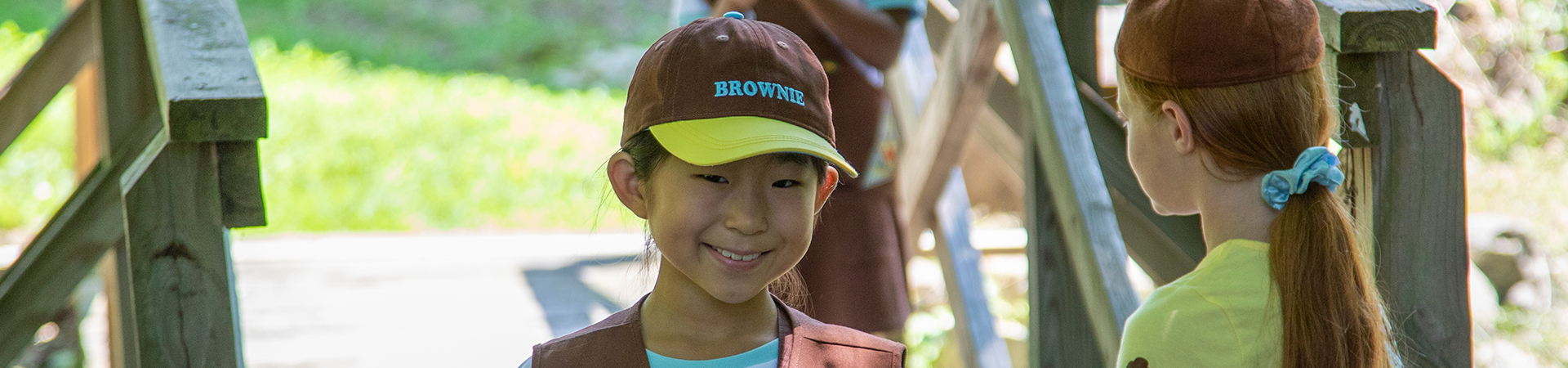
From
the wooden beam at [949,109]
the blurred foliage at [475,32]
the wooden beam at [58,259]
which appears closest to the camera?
the wooden beam at [58,259]

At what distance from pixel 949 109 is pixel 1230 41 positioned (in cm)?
155

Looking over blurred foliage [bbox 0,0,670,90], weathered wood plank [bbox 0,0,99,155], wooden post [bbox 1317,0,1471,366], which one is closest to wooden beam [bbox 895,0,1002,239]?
wooden post [bbox 1317,0,1471,366]

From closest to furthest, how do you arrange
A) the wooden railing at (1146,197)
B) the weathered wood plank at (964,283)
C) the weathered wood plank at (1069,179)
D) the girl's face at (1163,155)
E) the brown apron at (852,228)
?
the girl's face at (1163,155) < the wooden railing at (1146,197) < the weathered wood plank at (1069,179) < the brown apron at (852,228) < the weathered wood plank at (964,283)

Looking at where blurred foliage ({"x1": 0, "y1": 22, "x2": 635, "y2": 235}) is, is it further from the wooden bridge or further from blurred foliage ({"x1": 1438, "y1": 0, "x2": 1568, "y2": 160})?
blurred foliage ({"x1": 1438, "y1": 0, "x2": 1568, "y2": 160})

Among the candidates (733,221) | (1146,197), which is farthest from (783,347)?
(1146,197)

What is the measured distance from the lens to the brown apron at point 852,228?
226cm

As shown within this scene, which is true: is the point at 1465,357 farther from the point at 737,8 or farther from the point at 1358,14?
the point at 737,8

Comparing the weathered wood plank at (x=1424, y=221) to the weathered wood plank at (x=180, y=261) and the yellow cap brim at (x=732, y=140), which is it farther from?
the weathered wood plank at (x=180, y=261)

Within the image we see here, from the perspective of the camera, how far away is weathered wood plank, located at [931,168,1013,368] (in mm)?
3164

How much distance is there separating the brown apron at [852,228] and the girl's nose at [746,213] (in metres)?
1.03

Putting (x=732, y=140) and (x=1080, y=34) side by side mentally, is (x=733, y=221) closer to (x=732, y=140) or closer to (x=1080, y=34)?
(x=732, y=140)

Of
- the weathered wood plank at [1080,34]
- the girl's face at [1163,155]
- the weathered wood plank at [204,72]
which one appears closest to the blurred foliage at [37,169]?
the weathered wood plank at [204,72]

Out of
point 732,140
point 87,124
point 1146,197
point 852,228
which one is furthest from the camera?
point 87,124

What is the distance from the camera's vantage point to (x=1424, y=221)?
5.27ft
